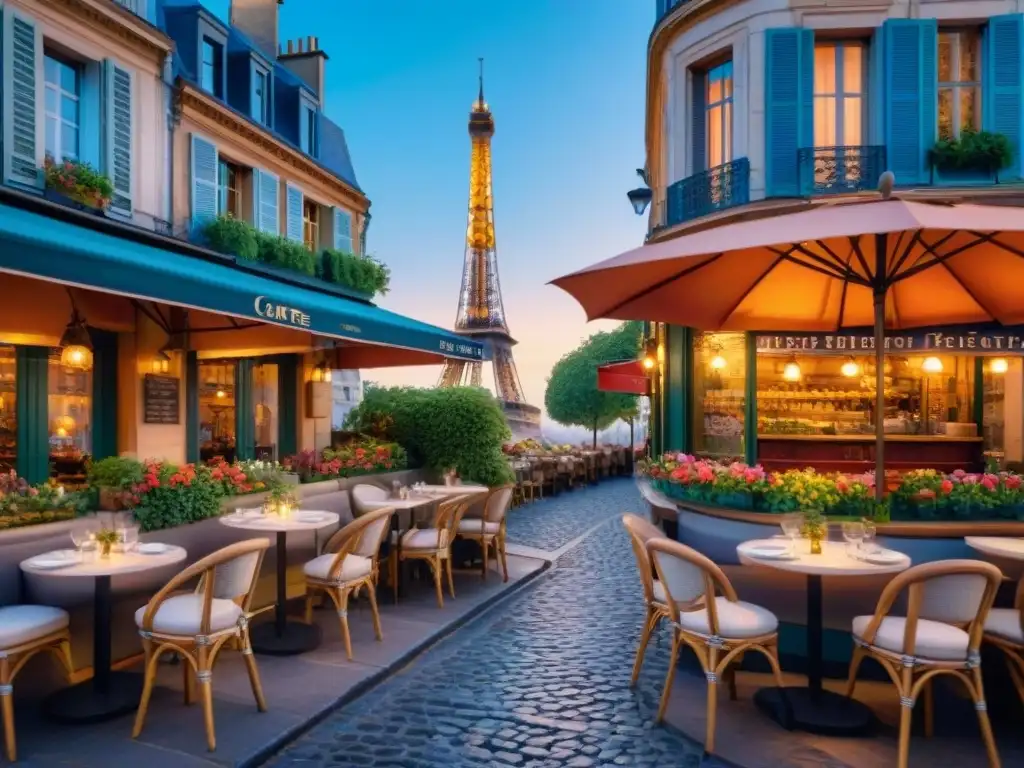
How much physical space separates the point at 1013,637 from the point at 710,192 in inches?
322

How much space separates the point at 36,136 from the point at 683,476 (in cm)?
822

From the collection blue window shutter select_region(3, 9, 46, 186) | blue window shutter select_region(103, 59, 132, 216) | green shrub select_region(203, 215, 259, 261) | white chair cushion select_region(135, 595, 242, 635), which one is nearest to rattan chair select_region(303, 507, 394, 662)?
white chair cushion select_region(135, 595, 242, 635)

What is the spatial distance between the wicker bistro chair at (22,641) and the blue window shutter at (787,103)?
374 inches

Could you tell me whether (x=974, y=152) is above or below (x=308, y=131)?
below

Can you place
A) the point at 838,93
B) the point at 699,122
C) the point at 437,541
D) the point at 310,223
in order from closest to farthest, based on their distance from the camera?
the point at 437,541
the point at 838,93
the point at 699,122
the point at 310,223

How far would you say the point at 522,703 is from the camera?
4816 mm

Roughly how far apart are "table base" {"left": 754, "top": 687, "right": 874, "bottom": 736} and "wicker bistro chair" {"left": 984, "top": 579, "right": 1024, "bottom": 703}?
0.78m

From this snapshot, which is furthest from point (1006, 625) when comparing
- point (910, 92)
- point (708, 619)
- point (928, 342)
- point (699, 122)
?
point (699, 122)

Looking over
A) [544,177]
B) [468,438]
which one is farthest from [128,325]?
[544,177]

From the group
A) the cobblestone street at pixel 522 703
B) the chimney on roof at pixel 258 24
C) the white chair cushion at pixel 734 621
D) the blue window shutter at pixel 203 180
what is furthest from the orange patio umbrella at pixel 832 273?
the chimney on roof at pixel 258 24

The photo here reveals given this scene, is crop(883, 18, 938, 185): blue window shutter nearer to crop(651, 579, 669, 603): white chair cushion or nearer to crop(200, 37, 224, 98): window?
crop(651, 579, 669, 603): white chair cushion

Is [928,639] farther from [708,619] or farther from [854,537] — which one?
[708,619]

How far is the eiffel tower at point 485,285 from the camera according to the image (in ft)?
182

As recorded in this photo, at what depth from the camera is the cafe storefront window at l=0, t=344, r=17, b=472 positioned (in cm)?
855
